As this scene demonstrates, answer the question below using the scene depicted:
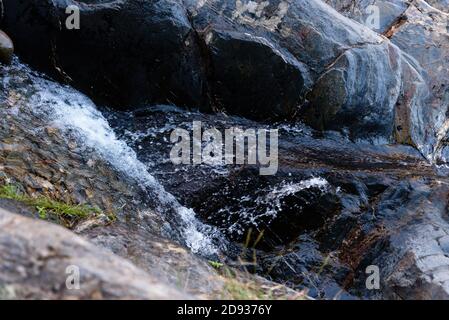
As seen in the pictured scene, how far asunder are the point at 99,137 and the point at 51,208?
160cm

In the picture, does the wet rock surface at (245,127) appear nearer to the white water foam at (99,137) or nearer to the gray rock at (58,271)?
the white water foam at (99,137)

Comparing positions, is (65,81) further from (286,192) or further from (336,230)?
(336,230)

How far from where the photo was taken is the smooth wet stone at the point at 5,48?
5.91m

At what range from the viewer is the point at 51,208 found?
4258 mm

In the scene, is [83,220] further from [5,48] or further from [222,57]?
[222,57]

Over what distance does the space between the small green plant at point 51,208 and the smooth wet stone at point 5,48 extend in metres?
2.18

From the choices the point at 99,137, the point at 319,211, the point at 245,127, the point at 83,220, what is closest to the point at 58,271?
the point at 83,220

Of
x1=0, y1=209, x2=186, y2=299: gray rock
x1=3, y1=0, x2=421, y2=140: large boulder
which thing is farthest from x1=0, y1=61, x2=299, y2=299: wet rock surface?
x1=3, y1=0, x2=421, y2=140: large boulder

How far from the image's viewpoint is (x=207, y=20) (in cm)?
629

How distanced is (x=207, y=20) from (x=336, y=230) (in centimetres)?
282

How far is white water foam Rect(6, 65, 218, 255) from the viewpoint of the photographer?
5027 millimetres

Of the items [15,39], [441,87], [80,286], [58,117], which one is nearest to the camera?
[80,286]

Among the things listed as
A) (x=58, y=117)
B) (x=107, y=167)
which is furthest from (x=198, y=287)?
(x=58, y=117)

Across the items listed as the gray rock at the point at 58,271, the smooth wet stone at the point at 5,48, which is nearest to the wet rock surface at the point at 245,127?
the smooth wet stone at the point at 5,48
